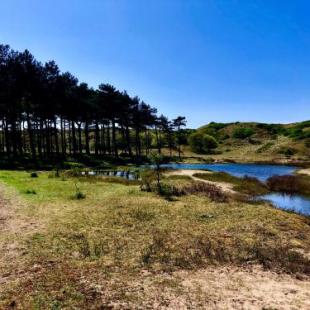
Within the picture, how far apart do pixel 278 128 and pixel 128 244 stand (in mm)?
143627

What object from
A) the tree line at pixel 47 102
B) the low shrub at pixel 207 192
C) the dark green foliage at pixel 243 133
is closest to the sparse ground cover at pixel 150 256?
the low shrub at pixel 207 192

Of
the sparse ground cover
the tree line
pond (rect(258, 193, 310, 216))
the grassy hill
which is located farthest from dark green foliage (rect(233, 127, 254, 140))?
the sparse ground cover

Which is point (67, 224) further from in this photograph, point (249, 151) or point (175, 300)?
point (249, 151)

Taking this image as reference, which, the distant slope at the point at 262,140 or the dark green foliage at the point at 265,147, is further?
the dark green foliage at the point at 265,147

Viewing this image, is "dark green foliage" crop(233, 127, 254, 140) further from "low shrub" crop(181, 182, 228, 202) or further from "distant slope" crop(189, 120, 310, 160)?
"low shrub" crop(181, 182, 228, 202)

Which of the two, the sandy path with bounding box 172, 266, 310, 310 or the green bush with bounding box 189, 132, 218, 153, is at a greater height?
the green bush with bounding box 189, 132, 218, 153

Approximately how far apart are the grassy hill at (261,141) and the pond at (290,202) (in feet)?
229

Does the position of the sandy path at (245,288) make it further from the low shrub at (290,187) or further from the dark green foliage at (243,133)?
the dark green foliage at (243,133)

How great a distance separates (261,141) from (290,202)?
110 metres

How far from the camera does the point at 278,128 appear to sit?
146 m

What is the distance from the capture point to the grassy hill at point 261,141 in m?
108

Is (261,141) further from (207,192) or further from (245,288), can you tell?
(245,288)

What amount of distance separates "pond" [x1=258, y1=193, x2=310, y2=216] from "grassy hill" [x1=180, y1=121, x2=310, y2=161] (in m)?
69.7

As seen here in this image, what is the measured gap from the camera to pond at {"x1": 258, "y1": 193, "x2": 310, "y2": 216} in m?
25.9
